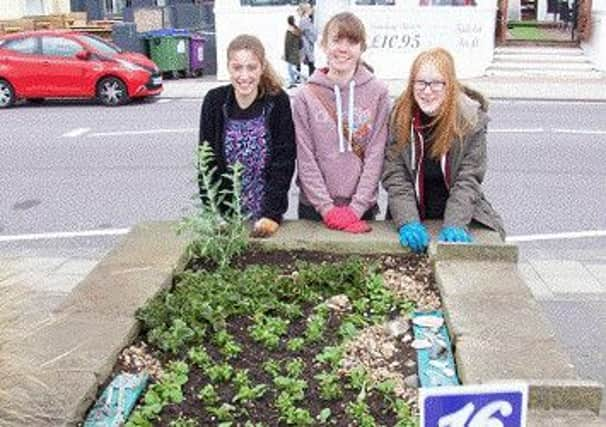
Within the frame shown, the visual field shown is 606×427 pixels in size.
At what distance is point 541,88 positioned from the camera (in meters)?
19.1

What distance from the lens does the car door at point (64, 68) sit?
57.5 feet

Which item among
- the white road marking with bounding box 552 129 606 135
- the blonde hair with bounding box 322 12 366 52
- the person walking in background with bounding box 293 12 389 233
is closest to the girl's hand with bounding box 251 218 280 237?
the person walking in background with bounding box 293 12 389 233

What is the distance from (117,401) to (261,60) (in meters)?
1.87

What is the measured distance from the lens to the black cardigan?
4402mm

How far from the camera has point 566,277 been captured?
6.82m

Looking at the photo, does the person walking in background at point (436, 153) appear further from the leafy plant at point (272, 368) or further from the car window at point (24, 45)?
the car window at point (24, 45)

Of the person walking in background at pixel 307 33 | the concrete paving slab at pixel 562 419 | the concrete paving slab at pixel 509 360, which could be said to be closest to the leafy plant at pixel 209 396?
the concrete paving slab at pixel 509 360

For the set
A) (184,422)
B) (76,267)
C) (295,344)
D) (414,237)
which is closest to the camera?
(184,422)

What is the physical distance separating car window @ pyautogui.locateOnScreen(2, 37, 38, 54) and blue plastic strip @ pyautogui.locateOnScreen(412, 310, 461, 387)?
15.7 m

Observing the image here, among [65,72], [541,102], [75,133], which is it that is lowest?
[541,102]

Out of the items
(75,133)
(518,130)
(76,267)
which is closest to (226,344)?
(76,267)

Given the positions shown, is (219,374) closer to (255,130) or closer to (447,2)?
(255,130)

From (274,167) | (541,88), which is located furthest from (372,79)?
(541,88)

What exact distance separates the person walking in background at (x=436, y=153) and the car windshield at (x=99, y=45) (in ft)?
47.8
